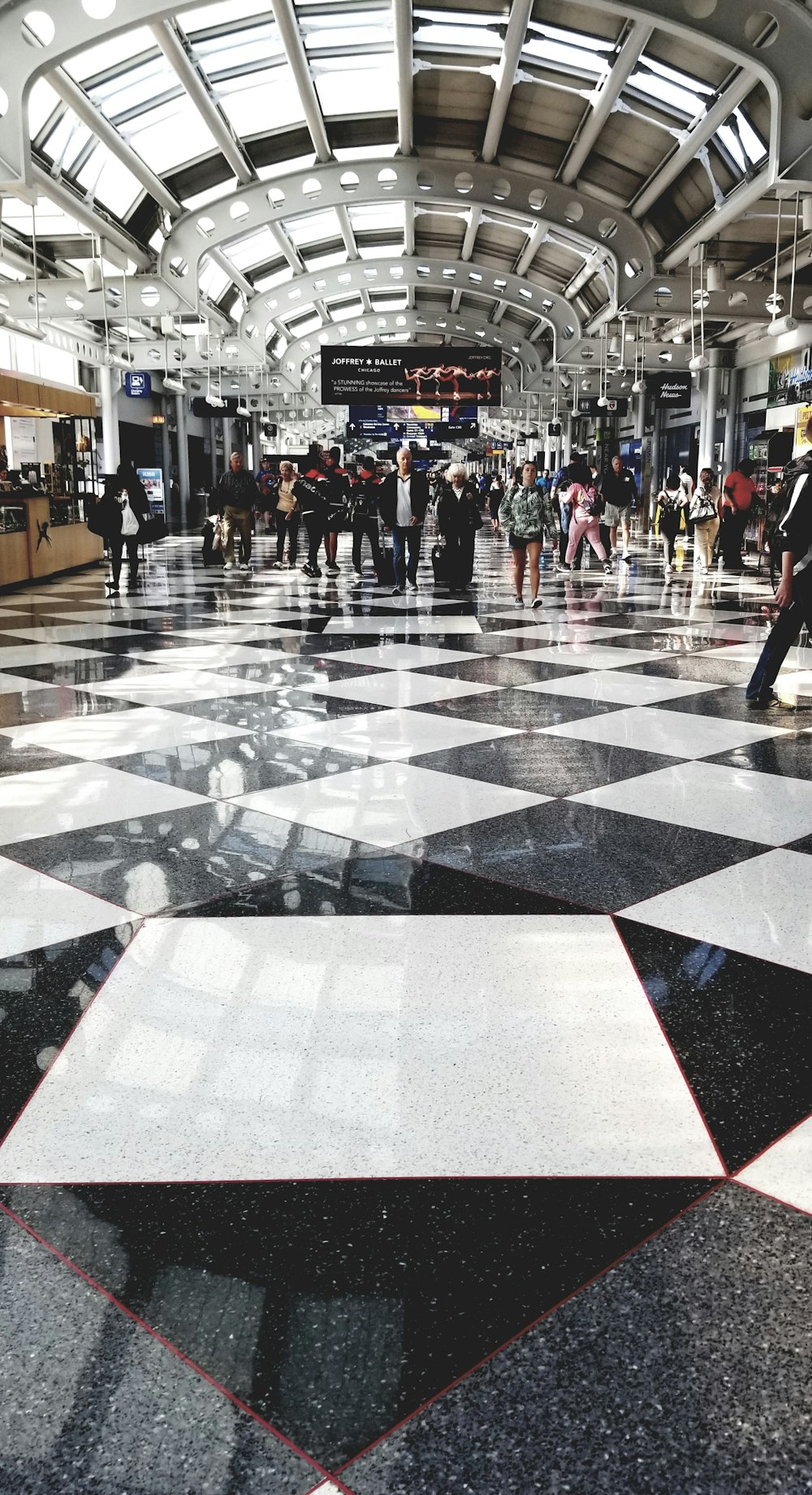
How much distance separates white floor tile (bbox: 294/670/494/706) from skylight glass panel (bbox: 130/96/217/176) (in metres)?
13.2

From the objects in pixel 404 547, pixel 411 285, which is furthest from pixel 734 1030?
pixel 411 285

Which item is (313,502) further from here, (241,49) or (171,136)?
(171,136)

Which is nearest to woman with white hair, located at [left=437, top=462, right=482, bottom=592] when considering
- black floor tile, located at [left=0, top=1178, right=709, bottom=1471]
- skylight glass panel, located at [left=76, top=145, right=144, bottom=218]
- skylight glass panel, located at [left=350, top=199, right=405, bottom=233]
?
skylight glass panel, located at [left=76, top=145, right=144, bottom=218]

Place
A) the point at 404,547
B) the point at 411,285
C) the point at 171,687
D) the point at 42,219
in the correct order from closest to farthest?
1. the point at 171,687
2. the point at 404,547
3. the point at 42,219
4. the point at 411,285

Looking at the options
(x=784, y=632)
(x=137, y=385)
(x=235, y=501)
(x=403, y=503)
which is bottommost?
(x=784, y=632)

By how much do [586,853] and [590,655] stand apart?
4.73 m

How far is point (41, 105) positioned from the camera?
1522 centimetres

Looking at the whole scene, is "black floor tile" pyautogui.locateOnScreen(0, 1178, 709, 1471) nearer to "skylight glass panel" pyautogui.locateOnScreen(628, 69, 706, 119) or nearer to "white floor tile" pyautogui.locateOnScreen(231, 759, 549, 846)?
"white floor tile" pyautogui.locateOnScreen(231, 759, 549, 846)

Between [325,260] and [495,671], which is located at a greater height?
[325,260]

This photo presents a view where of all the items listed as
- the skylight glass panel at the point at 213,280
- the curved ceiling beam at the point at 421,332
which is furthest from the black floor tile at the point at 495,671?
the curved ceiling beam at the point at 421,332

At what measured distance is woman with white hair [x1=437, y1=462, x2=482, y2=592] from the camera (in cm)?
1384

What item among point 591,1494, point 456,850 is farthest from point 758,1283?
point 456,850

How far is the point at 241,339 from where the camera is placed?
90.6 feet

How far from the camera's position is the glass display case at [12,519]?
13.6m
